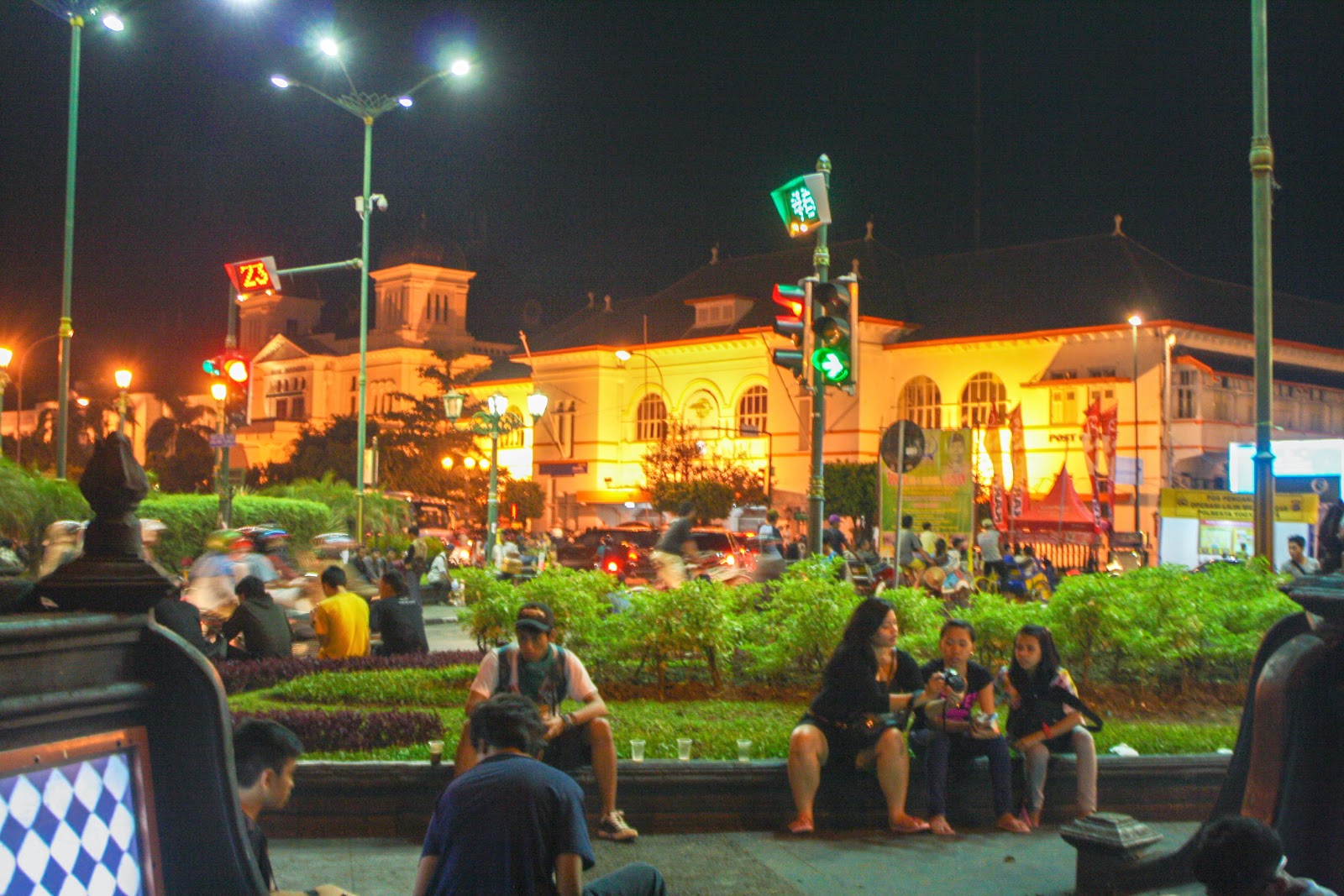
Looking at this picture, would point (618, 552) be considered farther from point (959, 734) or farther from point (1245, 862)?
point (1245, 862)

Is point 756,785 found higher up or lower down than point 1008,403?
lower down

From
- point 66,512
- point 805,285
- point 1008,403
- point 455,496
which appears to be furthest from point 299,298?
point 805,285

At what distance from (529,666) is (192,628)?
3.59 metres

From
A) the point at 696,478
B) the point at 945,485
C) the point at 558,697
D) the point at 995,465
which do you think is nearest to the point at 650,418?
the point at 696,478

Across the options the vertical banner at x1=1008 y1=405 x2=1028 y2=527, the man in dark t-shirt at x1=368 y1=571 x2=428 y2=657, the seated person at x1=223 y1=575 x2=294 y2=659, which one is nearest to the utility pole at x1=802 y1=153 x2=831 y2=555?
the man in dark t-shirt at x1=368 y1=571 x2=428 y2=657

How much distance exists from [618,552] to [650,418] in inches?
1267

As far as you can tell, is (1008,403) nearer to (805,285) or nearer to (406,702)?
(805,285)

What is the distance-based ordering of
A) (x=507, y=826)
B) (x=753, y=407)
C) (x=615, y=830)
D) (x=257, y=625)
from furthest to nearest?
1. (x=753, y=407)
2. (x=257, y=625)
3. (x=615, y=830)
4. (x=507, y=826)

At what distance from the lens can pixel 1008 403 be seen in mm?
51969

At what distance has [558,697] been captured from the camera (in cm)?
726

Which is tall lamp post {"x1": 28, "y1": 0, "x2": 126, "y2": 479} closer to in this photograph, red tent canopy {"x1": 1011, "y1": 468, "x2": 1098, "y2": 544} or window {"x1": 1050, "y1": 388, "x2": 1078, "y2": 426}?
Answer: red tent canopy {"x1": 1011, "y1": 468, "x2": 1098, "y2": 544}

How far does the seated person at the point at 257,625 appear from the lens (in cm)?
1134

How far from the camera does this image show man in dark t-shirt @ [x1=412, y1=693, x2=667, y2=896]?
13.4 feet

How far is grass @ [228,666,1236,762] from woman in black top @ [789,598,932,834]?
0.70 metres
